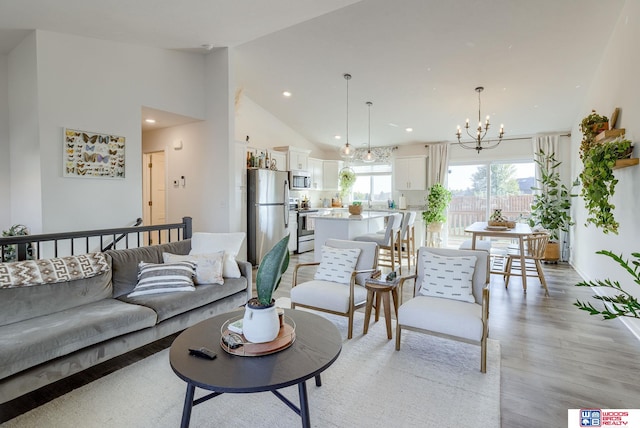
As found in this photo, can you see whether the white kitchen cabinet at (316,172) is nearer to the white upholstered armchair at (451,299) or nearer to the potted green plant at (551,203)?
the potted green plant at (551,203)

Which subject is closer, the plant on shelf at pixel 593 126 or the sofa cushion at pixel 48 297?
the sofa cushion at pixel 48 297

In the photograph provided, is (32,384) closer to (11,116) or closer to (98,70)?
(98,70)

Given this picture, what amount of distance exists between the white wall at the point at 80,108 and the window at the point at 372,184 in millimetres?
5096

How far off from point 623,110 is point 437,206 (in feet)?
13.3

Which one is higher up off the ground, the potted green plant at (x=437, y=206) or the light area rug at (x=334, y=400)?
the potted green plant at (x=437, y=206)

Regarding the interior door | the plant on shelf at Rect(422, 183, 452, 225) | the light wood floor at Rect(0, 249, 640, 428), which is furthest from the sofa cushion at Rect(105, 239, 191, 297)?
the plant on shelf at Rect(422, 183, 452, 225)

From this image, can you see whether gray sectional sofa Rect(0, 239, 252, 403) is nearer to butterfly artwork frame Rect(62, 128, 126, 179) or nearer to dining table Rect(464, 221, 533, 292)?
butterfly artwork frame Rect(62, 128, 126, 179)

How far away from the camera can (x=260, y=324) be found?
5.94ft

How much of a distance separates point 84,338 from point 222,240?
1.60 meters

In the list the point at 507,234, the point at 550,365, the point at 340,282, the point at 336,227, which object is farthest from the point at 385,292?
the point at 336,227

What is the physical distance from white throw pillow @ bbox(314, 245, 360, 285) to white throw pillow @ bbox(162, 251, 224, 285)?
96 centimetres

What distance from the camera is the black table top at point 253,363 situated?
149cm

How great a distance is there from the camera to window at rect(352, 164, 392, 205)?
8.47 metres

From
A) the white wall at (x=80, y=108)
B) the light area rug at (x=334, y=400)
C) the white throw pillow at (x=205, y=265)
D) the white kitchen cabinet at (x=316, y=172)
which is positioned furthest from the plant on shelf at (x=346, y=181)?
the light area rug at (x=334, y=400)
